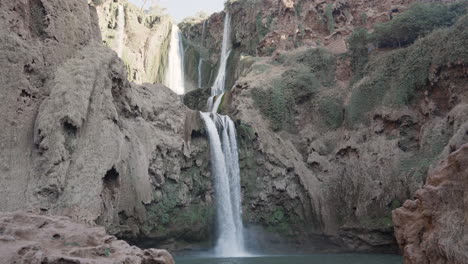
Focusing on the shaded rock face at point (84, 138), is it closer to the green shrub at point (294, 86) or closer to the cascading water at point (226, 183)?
the cascading water at point (226, 183)

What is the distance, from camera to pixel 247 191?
23.3 meters

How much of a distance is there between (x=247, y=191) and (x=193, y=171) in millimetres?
3411

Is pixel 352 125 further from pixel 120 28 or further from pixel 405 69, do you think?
pixel 120 28

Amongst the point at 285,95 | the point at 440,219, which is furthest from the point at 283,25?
the point at 440,219

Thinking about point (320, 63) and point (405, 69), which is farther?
point (320, 63)

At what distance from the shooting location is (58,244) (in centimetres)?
698

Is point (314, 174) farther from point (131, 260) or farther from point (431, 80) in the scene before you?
point (131, 260)

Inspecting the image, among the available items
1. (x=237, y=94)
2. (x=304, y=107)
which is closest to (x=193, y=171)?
(x=237, y=94)

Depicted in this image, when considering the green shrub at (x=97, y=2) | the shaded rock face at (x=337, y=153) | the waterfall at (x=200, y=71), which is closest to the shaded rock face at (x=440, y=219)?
the shaded rock face at (x=337, y=153)

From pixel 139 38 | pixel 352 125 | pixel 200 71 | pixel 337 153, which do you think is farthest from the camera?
pixel 200 71

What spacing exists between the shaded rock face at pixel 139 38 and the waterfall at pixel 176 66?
0.57m

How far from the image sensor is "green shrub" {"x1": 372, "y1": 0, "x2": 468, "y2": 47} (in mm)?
25484

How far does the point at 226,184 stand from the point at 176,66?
21.9 m

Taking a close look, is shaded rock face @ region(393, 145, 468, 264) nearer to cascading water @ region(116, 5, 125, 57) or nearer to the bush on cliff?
the bush on cliff
